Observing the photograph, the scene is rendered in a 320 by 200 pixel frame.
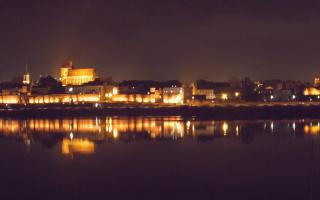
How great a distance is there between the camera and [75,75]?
357 ft

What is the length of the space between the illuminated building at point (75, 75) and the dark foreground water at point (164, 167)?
75322 millimetres

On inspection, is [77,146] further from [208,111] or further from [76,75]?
[76,75]

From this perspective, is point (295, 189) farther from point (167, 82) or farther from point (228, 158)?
point (167, 82)

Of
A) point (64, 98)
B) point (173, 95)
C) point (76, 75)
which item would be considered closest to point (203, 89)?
point (173, 95)

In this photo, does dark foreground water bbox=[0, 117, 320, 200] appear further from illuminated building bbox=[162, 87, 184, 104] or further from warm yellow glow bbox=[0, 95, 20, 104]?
warm yellow glow bbox=[0, 95, 20, 104]

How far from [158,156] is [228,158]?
125 inches

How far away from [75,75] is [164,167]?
91146 millimetres

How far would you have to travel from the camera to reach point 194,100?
3029 inches

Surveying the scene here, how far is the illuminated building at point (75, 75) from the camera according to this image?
106562mm

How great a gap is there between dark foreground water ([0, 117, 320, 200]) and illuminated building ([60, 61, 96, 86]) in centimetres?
7532

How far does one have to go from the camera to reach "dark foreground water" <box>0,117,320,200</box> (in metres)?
15.8

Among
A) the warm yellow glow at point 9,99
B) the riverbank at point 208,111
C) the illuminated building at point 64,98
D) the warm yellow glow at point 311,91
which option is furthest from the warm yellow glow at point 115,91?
the warm yellow glow at point 311,91

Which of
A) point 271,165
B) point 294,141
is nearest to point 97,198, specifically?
point 271,165

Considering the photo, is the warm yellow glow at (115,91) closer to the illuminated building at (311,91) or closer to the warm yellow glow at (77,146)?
the illuminated building at (311,91)
